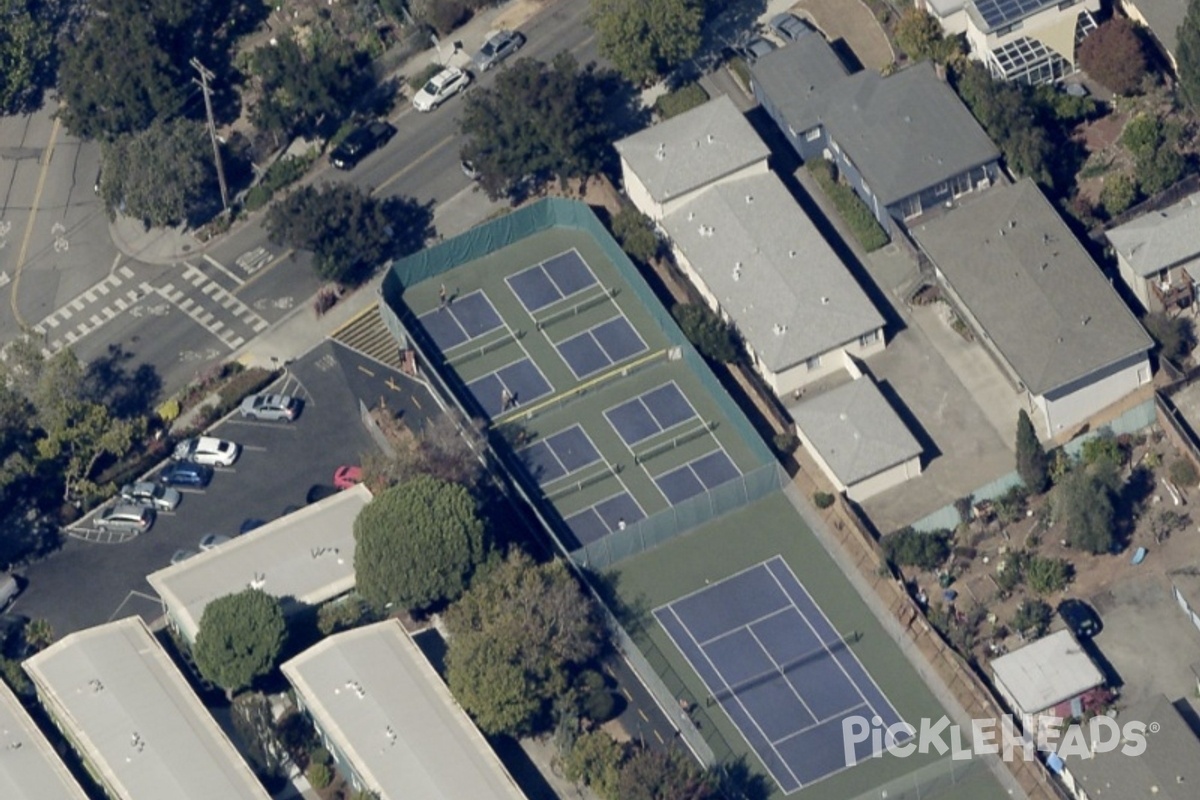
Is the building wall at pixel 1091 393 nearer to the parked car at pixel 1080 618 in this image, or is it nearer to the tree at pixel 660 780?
the parked car at pixel 1080 618

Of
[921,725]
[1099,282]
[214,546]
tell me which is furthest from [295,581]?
[1099,282]

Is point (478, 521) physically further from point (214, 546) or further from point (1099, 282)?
point (1099, 282)

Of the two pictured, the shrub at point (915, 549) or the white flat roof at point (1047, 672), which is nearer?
the white flat roof at point (1047, 672)

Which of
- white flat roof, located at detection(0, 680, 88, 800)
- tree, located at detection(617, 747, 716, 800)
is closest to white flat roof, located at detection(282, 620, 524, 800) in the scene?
tree, located at detection(617, 747, 716, 800)

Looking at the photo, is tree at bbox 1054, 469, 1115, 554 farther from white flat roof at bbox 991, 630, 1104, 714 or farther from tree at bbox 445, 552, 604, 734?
tree at bbox 445, 552, 604, 734

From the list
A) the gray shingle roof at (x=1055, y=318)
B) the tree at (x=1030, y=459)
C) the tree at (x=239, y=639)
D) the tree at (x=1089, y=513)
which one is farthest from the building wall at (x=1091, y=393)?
the tree at (x=239, y=639)

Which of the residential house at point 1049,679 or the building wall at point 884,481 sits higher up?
the building wall at point 884,481
